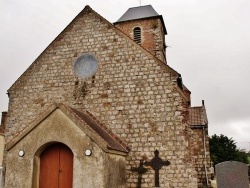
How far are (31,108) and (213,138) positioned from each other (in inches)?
1143

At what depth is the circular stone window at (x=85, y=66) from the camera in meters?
12.5

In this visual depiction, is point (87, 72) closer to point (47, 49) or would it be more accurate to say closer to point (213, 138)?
point (47, 49)

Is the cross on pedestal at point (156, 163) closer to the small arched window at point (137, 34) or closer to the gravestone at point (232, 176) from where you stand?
the gravestone at point (232, 176)

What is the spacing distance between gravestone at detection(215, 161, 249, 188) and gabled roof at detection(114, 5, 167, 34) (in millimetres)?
17847

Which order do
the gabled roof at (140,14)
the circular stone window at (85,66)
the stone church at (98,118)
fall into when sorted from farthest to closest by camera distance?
the gabled roof at (140,14) → the circular stone window at (85,66) → the stone church at (98,118)

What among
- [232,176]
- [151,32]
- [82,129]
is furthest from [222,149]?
[82,129]

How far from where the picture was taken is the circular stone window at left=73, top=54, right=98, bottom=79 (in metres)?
12.5

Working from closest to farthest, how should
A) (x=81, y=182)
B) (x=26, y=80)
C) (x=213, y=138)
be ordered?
(x=81, y=182), (x=26, y=80), (x=213, y=138)

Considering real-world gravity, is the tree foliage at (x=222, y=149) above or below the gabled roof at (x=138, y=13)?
below

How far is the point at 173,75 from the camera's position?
11.3 metres

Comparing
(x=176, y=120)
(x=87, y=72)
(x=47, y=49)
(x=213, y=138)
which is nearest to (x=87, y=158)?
(x=176, y=120)

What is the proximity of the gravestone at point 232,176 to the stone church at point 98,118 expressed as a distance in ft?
7.12

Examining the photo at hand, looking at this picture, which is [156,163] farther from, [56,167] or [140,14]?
[140,14]

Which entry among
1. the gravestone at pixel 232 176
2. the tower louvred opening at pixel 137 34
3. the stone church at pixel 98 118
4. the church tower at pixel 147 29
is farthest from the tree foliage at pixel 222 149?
the gravestone at pixel 232 176
